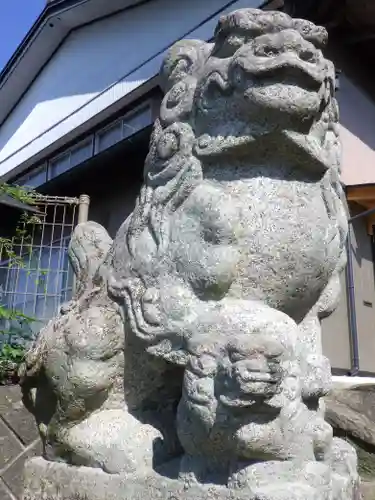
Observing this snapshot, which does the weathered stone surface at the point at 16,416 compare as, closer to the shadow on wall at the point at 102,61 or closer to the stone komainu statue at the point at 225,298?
the stone komainu statue at the point at 225,298

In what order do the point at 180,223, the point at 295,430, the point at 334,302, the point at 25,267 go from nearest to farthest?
the point at 295,430 → the point at 180,223 → the point at 334,302 → the point at 25,267

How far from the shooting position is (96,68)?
11070 millimetres

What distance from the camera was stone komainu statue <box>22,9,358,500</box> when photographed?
137 centimetres

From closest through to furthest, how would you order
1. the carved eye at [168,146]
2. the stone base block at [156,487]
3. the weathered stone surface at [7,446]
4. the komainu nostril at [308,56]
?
the stone base block at [156,487], the komainu nostril at [308,56], the carved eye at [168,146], the weathered stone surface at [7,446]

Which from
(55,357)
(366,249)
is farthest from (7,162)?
(55,357)

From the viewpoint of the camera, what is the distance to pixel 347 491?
4.84 feet

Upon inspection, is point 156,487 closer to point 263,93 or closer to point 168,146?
point 168,146

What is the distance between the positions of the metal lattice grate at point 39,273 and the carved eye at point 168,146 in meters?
4.08

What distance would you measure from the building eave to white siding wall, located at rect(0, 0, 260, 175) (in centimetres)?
16

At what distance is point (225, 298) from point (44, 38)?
11.8 meters

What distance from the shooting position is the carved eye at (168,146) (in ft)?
5.57

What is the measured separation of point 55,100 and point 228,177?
11.2 m

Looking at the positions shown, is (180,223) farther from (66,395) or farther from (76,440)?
(76,440)

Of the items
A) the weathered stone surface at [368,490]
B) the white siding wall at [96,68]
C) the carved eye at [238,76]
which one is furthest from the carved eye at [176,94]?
the white siding wall at [96,68]
